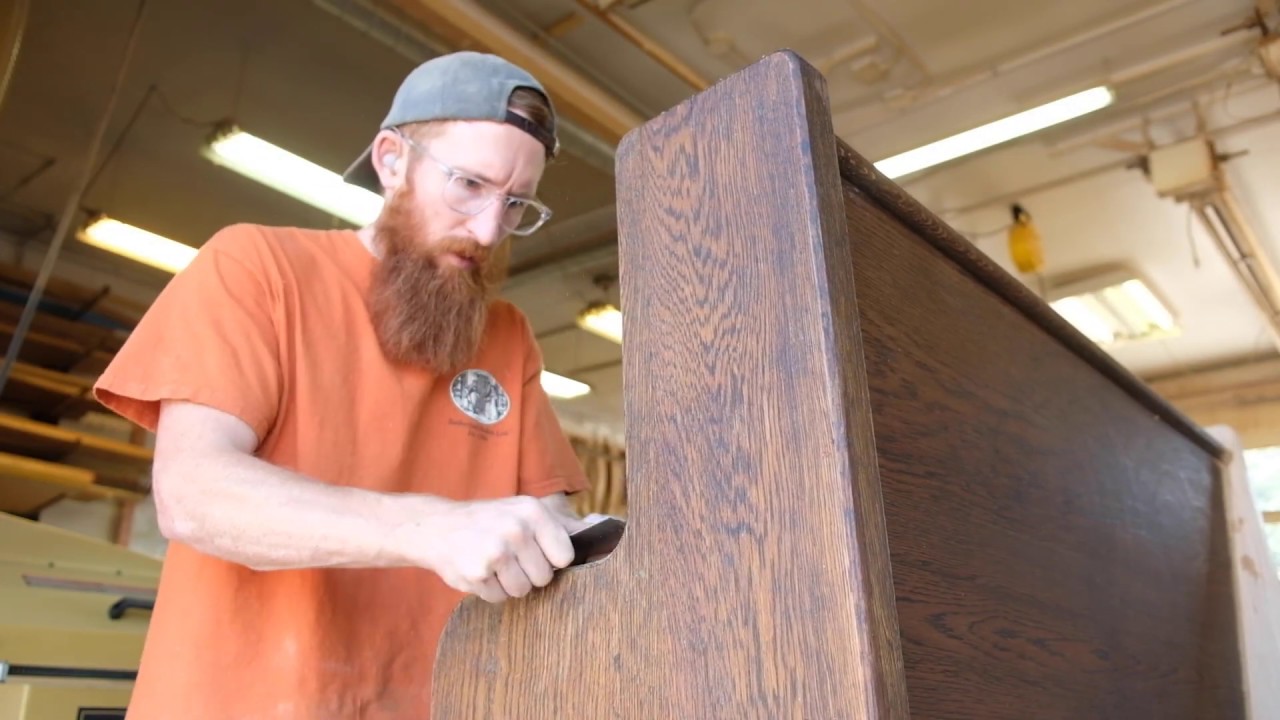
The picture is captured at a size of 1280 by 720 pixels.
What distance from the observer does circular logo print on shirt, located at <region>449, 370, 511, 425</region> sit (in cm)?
138

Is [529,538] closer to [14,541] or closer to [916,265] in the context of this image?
[916,265]

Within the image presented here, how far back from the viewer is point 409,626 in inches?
46.0

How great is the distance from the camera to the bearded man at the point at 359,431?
0.82m

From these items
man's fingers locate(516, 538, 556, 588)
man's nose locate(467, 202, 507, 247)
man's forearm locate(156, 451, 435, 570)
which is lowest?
man's fingers locate(516, 538, 556, 588)

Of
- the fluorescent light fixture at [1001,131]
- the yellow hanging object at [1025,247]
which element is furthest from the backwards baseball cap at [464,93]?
the yellow hanging object at [1025,247]

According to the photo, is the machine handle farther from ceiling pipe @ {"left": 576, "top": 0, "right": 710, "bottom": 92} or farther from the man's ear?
ceiling pipe @ {"left": 576, "top": 0, "right": 710, "bottom": 92}

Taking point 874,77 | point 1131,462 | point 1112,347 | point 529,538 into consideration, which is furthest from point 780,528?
point 1112,347

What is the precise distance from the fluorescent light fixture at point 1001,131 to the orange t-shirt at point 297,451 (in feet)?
9.51

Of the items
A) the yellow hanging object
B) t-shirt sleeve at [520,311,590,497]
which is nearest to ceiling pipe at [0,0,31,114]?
t-shirt sleeve at [520,311,590,497]

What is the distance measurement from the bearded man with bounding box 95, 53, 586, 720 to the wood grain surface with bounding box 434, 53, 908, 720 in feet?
0.26

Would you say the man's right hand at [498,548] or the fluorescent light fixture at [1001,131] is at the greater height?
the fluorescent light fixture at [1001,131]

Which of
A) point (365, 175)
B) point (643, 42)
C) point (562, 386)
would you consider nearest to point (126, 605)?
point (365, 175)

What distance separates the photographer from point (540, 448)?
4.86ft

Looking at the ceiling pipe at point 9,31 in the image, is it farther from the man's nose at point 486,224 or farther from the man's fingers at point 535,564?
the man's fingers at point 535,564
